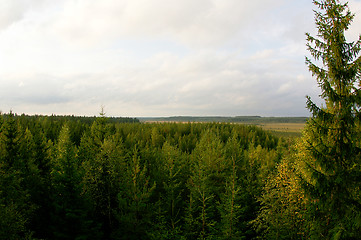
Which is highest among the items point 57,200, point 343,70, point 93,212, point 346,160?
point 343,70

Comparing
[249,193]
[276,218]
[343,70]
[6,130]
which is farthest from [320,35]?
[6,130]

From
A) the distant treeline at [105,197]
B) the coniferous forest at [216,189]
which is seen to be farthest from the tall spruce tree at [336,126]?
the distant treeline at [105,197]

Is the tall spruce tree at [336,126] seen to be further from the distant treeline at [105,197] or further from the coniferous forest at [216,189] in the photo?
the distant treeline at [105,197]

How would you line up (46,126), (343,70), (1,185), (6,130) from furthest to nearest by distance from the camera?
1. (46,126)
2. (6,130)
3. (1,185)
4. (343,70)

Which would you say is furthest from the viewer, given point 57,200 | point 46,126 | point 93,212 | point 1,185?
point 46,126

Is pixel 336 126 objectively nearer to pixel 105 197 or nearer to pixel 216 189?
pixel 216 189

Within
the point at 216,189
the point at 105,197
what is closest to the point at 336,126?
the point at 216,189

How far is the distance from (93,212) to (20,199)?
24.2 ft

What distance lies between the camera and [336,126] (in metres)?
15.9

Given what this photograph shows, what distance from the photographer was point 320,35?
16156mm

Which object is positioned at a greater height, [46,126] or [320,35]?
[320,35]

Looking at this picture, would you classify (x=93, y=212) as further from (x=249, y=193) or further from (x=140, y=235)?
(x=249, y=193)

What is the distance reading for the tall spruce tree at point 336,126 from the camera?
15.2 m

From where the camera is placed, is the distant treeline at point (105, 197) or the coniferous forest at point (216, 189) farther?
the distant treeline at point (105, 197)
